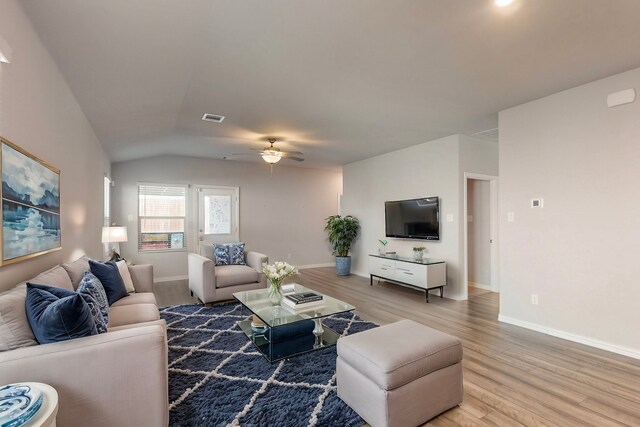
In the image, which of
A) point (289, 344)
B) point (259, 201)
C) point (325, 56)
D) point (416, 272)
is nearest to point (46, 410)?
point (289, 344)

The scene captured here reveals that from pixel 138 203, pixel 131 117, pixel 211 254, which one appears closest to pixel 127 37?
pixel 131 117

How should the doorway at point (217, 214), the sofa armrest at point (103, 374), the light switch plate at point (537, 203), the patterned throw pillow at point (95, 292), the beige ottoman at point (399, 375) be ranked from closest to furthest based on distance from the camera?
the sofa armrest at point (103, 374) < the beige ottoman at point (399, 375) < the patterned throw pillow at point (95, 292) < the light switch plate at point (537, 203) < the doorway at point (217, 214)

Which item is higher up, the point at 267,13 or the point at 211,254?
the point at 267,13

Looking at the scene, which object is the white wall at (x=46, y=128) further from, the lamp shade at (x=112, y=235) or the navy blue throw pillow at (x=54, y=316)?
the navy blue throw pillow at (x=54, y=316)

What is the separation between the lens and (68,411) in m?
1.46

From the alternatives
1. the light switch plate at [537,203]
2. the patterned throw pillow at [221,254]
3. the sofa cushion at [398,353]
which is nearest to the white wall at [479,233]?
the light switch plate at [537,203]

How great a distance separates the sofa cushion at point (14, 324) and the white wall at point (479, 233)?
19.6 ft

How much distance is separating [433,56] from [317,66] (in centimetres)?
98

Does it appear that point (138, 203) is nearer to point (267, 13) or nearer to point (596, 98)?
point (267, 13)

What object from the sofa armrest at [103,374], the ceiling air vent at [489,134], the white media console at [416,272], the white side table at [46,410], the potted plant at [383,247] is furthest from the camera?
the potted plant at [383,247]

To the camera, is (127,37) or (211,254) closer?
(127,37)

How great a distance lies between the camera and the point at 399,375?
179cm

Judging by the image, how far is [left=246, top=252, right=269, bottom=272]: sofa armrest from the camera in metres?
4.89

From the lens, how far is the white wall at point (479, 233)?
5.57 metres
